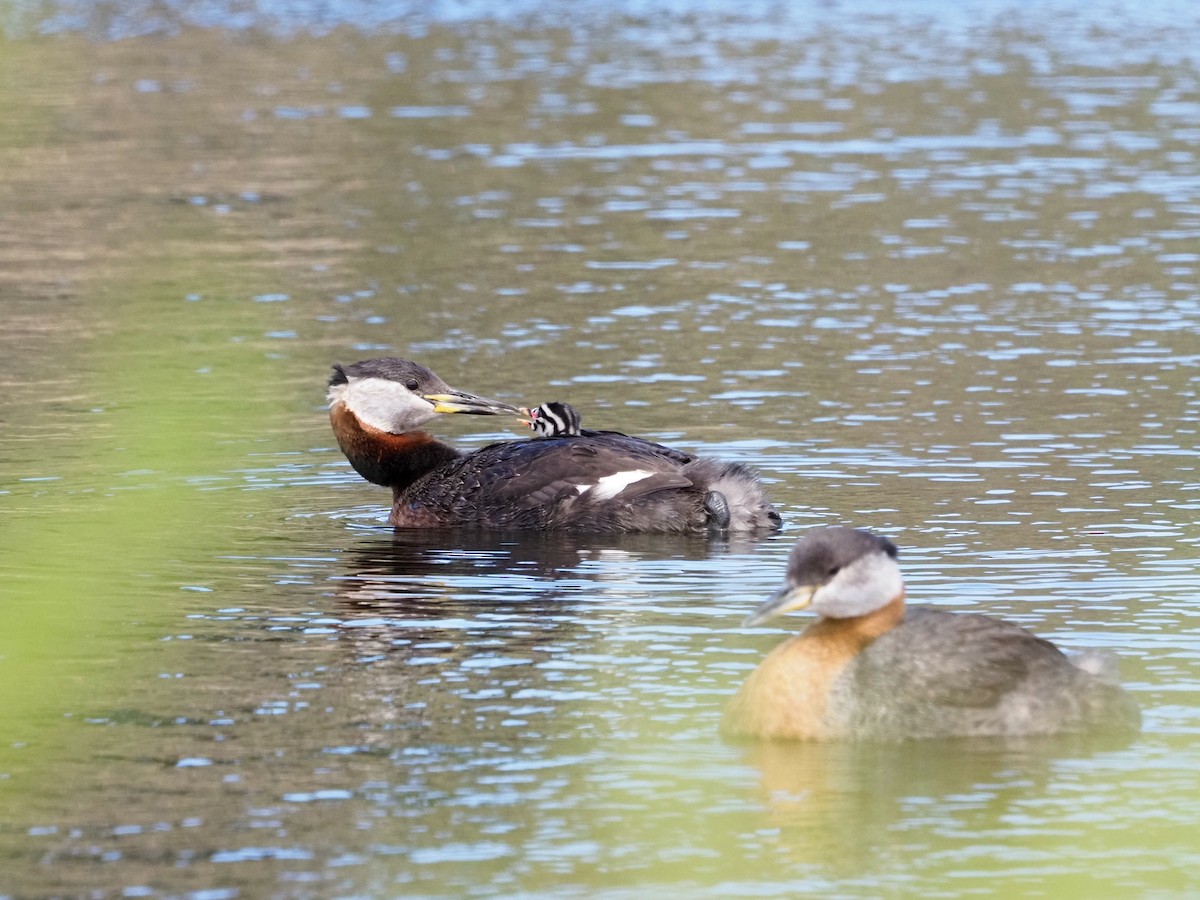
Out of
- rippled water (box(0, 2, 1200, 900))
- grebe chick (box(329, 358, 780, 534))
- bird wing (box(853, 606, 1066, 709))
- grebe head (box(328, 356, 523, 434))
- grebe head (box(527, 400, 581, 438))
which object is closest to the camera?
rippled water (box(0, 2, 1200, 900))

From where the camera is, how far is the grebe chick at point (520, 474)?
40.4 feet

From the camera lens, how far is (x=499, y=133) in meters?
31.1

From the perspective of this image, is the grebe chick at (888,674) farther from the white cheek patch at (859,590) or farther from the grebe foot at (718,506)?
the grebe foot at (718,506)

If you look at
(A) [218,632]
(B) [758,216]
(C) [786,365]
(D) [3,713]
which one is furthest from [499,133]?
(D) [3,713]

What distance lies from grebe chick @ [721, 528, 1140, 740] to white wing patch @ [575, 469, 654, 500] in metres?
4.13

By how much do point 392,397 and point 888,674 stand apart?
6.05 metres

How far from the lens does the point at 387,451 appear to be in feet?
44.4

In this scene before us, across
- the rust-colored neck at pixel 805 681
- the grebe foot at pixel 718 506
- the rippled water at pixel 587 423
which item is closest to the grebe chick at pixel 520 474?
the grebe foot at pixel 718 506

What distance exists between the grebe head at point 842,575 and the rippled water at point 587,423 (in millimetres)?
531

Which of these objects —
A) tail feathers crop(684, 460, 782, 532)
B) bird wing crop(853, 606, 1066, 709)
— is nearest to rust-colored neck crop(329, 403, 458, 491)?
tail feathers crop(684, 460, 782, 532)

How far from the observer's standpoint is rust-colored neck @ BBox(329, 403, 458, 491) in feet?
44.4

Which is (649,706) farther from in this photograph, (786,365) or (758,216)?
(758,216)

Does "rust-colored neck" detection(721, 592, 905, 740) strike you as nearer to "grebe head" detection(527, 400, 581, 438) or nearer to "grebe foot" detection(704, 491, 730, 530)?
"grebe foot" detection(704, 491, 730, 530)

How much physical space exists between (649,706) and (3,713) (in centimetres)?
498
